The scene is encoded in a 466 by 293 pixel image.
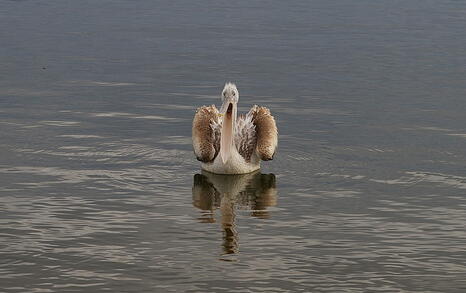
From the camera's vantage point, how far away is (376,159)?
19.6 meters

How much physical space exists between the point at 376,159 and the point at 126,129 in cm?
464

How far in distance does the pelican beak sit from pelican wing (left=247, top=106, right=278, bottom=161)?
460 millimetres

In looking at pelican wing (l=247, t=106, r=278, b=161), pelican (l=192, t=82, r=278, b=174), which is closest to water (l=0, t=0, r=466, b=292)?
pelican (l=192, t=82, r=278, b=174)

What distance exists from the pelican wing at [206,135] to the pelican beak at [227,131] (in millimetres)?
222

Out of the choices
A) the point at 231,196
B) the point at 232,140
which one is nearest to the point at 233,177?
the point at 232,140

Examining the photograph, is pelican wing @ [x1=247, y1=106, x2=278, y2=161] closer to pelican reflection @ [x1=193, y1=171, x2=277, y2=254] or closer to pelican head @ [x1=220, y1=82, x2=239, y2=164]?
pelican reflection @ [x1=193, y1=171, x2=277, y2=254]

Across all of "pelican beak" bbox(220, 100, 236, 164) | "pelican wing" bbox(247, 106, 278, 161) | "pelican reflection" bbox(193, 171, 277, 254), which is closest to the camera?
"pelican reflection" bbox(193, 171, 277, 254)

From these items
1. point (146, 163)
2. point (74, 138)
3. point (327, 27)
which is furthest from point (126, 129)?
point (327, 27)

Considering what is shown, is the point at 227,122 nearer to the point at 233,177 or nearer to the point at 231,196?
the point at 233,177

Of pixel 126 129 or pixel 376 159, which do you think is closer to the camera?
pixel 376 159

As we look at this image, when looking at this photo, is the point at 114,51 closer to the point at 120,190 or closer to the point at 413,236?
the point at 120,190

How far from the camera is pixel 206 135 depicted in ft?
63.3

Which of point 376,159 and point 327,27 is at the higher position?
point 327,27

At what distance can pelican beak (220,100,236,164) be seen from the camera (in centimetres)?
1884
